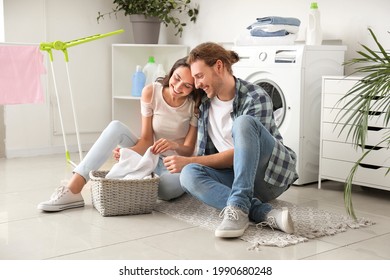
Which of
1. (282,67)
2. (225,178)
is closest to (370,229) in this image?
(225,178)

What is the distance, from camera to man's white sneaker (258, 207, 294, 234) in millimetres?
2420

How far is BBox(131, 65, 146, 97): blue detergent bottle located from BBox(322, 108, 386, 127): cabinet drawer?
1775mm

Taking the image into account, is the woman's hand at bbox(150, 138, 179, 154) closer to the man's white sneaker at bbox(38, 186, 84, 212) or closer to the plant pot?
the man's white sneaker at bbox(38, 186, 84, 212)

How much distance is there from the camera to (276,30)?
3619mm

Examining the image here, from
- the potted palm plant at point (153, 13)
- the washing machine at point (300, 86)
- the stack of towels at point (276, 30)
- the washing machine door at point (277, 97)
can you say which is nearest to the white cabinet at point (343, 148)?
the washing machine at point (300, 86)

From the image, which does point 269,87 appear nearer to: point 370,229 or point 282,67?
point 282,67

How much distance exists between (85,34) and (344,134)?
2.41 metres

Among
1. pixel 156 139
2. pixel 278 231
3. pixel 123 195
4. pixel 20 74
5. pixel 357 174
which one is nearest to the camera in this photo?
pixel 278 231

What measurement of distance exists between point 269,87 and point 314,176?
1.93ft

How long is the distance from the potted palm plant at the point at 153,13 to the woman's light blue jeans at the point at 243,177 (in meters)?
2.22

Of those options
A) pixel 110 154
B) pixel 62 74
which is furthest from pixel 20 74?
pixel 110 154

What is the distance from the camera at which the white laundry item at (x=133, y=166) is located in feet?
9.15

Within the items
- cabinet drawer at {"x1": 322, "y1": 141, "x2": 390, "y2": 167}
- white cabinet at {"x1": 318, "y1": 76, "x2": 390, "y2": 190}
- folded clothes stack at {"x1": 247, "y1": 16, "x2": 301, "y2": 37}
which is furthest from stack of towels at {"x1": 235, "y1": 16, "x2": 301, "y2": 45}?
cabinet drawer at {"x1": 322, "y1": 141, "x2": 390, "y2": 167}

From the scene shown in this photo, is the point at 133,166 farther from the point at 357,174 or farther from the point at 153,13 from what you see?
the point at 153,13
